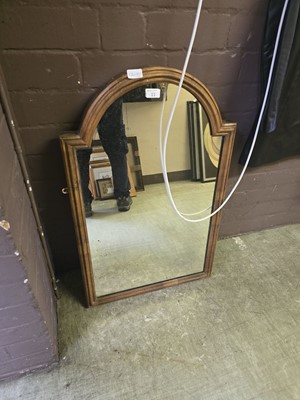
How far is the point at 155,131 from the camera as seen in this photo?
97cm

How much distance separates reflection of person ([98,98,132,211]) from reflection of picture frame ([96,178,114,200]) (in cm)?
2

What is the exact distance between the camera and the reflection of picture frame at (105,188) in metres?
0.98

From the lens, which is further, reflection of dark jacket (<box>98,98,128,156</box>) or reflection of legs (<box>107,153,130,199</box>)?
reflection of legs (<box>107,153,130,199</box>)

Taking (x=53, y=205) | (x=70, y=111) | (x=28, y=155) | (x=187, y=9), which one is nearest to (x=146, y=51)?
(x=187, y=9)

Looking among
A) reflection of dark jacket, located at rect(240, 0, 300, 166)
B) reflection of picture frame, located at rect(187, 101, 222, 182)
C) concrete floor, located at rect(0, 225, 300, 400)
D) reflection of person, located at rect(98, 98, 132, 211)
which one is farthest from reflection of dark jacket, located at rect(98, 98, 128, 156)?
concrete floor, located at rect(0, 225, 300, 400)

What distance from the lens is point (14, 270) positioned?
Result: 0.66m

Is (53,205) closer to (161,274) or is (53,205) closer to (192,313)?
(161,274)

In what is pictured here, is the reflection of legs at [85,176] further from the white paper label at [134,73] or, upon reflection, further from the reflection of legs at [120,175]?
the white paper label at [134,73]

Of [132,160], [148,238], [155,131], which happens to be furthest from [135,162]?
[148,238]

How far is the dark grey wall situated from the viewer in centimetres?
64

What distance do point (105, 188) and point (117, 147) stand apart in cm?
17

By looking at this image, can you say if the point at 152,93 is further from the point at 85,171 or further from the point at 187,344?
the point at 187,344

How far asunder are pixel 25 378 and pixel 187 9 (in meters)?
1.35

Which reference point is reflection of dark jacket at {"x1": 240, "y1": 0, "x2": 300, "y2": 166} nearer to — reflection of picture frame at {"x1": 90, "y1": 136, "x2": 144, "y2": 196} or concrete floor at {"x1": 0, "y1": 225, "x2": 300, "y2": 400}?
reflection of picture frame at {"x1": 90, "y1": 136, "x2": 144, "y2": 196}
